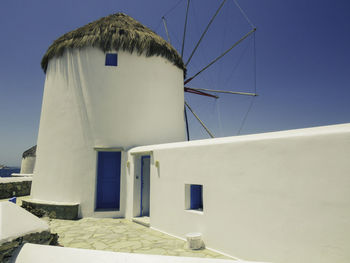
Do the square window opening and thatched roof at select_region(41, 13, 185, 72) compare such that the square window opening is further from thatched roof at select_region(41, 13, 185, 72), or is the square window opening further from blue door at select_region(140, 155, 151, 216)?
thatched roof at select_region(41, 13, 185, 72)

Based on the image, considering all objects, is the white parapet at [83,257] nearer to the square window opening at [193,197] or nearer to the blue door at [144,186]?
the square window opening at [193,197]

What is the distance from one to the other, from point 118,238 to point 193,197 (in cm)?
206

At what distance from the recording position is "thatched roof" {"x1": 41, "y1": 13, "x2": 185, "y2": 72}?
8.48m

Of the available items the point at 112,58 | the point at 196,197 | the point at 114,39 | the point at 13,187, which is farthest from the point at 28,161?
the point at 196,197

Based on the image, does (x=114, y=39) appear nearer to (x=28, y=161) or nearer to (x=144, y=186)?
(x=144, y=186)

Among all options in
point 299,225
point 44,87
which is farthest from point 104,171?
point 299,225

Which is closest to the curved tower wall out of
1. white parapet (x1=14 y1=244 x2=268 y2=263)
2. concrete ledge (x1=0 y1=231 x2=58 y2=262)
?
concrete ledge (x1=0 y1=231 x2=58 y2=262)

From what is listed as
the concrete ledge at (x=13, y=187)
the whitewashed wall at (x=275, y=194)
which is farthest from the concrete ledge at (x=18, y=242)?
the concrete ledge at (x=13, y=187)

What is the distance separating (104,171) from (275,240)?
19.7 ft

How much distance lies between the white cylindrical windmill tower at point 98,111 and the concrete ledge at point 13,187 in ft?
10.9

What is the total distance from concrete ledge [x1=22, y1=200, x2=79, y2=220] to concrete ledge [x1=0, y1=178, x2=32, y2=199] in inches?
163

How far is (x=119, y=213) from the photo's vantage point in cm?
777

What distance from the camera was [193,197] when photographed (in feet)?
19.6

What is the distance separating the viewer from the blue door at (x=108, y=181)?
8.16 meters
